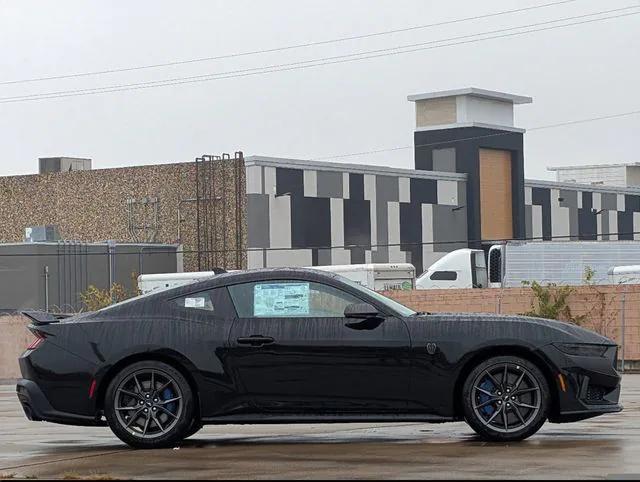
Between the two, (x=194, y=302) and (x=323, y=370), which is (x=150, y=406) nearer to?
(x=194, y=302)

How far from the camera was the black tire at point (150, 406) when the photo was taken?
10695mm

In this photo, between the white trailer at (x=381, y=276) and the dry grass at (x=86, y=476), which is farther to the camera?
the white trailer at (x=381, y=276)

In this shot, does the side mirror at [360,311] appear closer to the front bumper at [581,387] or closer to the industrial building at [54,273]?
the front bumper at [581,387]

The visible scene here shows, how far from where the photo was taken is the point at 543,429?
39.6 feet

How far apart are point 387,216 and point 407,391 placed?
155ft

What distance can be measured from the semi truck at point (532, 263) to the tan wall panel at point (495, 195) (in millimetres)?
20305

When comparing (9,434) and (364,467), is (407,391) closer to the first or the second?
(364,467)

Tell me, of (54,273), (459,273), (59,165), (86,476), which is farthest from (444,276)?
(86,476)

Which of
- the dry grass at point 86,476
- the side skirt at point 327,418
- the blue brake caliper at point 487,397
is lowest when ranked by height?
the dry grass at point 86,476

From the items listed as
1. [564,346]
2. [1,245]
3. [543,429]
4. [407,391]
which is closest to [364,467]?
[407,391]

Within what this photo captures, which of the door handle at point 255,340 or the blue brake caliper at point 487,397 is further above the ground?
the door handle at point 255,340

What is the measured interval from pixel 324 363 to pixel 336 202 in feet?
149

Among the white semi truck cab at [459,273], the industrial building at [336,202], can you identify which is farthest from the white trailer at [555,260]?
the industrial building at [336,202]

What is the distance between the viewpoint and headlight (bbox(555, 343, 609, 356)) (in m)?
10.7
